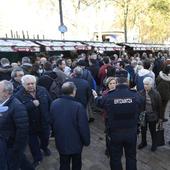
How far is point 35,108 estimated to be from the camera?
673cm

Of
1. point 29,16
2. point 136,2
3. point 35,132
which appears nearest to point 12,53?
point 35,132

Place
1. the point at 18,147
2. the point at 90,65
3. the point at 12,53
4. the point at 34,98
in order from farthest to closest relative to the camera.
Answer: the point at 12,53, the point at 90,65, the point at 34,98, the point at 18,147

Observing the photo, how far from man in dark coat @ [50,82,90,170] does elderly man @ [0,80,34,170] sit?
0.50 metres

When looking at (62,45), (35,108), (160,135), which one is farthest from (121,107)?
(62,45)

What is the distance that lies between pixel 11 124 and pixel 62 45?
1379cm

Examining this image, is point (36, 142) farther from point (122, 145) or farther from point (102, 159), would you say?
point (122, 145)

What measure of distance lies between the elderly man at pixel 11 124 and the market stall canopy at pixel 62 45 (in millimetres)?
12299

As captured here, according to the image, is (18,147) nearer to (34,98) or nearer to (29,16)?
(34,98)

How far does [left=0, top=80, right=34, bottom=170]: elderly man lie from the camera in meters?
5.10

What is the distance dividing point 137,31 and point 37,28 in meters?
15.7

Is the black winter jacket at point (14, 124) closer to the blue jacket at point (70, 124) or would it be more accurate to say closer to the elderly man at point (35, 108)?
the blue jacket at point (70, 124)

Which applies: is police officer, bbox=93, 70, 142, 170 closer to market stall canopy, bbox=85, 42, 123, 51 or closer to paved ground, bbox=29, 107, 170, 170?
paved ground, bbox=29, 107, 170, 170

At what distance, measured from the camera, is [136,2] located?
33656 mm

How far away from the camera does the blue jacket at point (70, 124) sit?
5.40 metres
